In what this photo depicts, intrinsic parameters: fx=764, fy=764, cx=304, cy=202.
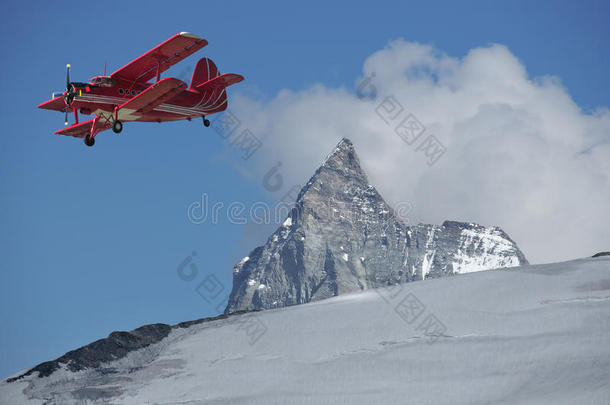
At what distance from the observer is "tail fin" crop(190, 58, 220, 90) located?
69.3 m

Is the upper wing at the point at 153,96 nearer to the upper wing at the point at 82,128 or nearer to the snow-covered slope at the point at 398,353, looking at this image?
the upper wing at the point at 82,128

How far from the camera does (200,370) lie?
108ft

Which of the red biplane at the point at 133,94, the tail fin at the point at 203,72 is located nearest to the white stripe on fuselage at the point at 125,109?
the red biplane at the point at 133,94

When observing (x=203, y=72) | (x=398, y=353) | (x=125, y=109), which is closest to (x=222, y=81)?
(x=125, y=109)

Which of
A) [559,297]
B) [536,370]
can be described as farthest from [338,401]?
[559,297]

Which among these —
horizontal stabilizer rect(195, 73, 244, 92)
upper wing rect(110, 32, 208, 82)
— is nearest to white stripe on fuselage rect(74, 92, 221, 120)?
horizontal stabilizer rect(195, 73, 244, 92)

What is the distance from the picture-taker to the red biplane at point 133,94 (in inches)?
2037

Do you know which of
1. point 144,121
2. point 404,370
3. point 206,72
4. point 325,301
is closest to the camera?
point 404,370

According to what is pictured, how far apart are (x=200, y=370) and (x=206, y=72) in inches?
1681

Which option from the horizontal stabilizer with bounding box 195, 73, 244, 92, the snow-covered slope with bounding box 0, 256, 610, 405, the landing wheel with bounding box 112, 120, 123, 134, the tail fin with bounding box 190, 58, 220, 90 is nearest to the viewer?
the snow-covered slope with bounding box 0, 256, 610, 405

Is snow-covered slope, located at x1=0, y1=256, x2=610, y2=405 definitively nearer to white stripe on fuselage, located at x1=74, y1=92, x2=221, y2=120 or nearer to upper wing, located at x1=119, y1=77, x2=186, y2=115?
upper wing, located at x1=119, y1=77, x2=186, y2=115

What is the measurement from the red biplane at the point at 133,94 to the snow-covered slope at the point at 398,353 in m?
19.2

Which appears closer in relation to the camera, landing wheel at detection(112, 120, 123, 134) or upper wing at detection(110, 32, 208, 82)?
upper wing at detection(110, 32, 208, 82)

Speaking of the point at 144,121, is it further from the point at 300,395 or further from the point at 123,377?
the point at 300,395
